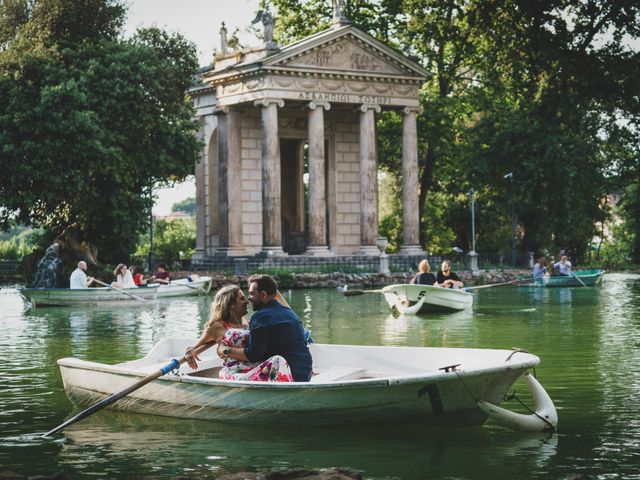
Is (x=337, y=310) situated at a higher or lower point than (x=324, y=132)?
lower

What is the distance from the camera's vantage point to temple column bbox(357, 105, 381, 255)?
56656 millimetres

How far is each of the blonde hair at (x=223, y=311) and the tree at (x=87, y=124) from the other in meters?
33.1

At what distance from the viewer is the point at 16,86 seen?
4559 centimetres

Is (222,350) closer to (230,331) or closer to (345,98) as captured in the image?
(230,331)

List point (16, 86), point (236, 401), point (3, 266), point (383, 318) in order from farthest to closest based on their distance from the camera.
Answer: point (3, 266), point (16, 86), point (383, 318), point (236, 401)

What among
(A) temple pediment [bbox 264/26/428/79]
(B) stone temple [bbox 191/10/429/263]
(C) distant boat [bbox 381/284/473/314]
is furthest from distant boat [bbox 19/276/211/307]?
(A) temple pediment [bbox 264/26/428/79]

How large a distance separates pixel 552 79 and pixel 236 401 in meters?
38.4

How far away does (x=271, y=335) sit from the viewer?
12.4m

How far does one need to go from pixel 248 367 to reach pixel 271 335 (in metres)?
0.65

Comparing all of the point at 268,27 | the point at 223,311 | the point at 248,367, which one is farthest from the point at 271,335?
the point at 268,27

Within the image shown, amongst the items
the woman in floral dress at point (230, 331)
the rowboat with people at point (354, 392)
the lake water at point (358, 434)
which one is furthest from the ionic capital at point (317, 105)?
the woman in floral dress at point (230, 331)

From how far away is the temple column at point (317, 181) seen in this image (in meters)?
54.7

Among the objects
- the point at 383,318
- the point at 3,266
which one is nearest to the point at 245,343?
the point at 383,318

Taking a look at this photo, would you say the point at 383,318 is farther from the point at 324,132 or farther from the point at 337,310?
the point at 324,132
